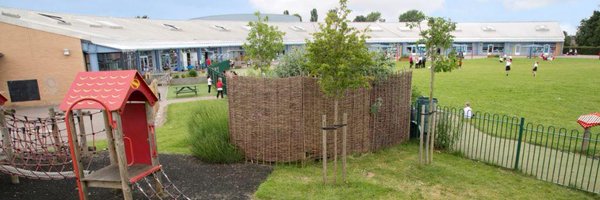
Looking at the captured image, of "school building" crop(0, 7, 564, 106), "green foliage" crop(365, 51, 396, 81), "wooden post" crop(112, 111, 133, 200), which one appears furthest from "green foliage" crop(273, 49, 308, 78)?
"wooden post" crop(112, 111, 133, 200)

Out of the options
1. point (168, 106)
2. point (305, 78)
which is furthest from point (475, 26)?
point (305, 78)

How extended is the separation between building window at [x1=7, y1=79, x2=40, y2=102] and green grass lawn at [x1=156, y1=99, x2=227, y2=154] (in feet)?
25.9

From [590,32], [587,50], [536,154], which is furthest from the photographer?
[590,32]

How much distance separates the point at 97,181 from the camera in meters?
6.38

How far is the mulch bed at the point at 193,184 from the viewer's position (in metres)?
7.29

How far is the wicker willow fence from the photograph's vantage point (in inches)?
332

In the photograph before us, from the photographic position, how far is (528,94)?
717 inches

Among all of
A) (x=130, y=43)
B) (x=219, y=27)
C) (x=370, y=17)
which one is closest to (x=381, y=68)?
(x=130, y=43)

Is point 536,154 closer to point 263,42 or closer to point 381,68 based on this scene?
point 381,68

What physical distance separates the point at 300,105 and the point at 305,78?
628 mm

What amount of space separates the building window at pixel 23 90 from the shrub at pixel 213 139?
47.1ft

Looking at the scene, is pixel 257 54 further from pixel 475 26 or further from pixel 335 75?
pixel 475 26

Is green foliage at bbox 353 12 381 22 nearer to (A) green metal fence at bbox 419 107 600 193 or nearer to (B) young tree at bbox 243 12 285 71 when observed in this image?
(B) young tree at bbox 243 12 285 71

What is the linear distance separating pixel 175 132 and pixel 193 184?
5.17m
